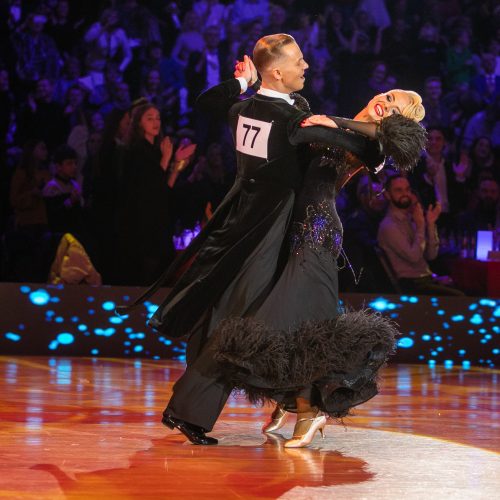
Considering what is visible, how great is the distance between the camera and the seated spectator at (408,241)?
24.1 feet

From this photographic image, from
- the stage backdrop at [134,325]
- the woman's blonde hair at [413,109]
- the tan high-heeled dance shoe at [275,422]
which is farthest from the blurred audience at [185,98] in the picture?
the woman's blonde hair at [413,109]

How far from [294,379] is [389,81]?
5.25 metres

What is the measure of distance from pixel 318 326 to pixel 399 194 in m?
4.47

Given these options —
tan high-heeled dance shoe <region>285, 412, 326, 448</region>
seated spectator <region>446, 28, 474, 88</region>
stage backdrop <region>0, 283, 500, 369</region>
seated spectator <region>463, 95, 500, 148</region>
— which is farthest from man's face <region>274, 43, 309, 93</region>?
seated spectator <region>446, 28, 474, 88</region>

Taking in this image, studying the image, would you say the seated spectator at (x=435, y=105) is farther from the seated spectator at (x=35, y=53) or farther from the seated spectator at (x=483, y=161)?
the seated spectator at (x=35, y=53)

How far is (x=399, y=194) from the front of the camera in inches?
292

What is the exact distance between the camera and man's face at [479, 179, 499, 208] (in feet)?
25.3

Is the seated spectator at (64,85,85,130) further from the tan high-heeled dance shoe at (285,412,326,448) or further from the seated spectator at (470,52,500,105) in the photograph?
the tan high-heeled dance shoe at (285,412,326,448)

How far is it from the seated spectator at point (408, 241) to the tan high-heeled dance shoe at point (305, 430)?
421 cm

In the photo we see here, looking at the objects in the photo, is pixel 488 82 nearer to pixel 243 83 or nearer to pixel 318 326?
pixel 243 83

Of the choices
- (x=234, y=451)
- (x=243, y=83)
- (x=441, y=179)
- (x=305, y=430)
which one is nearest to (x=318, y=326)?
(x=305, y=430)

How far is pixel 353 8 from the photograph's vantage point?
7961 mm

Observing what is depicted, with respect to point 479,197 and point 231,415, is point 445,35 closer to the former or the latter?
point 479,197

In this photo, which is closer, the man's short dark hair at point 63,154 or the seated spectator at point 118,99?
the man's short dark hair at point 63,154
